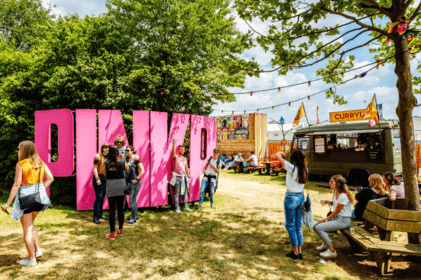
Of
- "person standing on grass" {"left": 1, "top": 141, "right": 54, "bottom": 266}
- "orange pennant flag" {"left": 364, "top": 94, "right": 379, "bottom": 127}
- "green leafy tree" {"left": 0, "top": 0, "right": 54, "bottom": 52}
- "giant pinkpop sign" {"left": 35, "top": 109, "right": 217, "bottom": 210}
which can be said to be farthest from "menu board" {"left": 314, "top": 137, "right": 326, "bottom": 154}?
"green leafy tree" {"left": 0, "top": 0, "right": 54, "bottom": 52}

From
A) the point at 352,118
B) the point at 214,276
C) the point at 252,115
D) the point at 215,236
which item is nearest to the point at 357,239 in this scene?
the point at 214,276

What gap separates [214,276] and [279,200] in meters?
5.70

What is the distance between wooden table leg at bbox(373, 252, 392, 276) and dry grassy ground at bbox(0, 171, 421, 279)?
0.14 meters

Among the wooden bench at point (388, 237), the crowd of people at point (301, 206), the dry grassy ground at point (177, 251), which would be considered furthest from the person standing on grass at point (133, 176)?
the wooden bench at point (388, 237)

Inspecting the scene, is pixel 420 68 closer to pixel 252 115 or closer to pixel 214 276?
pixel 214 276

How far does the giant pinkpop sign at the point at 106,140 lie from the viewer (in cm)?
675

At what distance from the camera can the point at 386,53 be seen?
22.4 ft

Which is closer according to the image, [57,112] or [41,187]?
[41,187]

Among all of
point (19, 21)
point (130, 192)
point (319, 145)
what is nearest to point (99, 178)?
point (130, 192)

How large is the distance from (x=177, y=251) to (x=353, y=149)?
934 centimetres

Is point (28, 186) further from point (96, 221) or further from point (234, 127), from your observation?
point (234, 127)

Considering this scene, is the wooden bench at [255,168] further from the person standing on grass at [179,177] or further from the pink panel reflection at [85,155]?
the pink panel reflection at [85,155]

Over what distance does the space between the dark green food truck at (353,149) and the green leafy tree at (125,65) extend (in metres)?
4.63

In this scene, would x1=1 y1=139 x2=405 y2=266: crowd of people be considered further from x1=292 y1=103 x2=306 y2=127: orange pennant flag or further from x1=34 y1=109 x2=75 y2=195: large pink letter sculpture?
x1=292 y1=103 x2=306 y2=127: orange pennant flag
